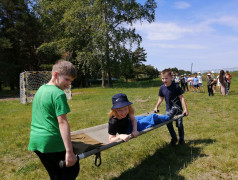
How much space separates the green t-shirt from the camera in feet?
6.88

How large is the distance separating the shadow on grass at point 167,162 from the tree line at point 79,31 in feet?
73.9

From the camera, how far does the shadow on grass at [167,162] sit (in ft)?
12.2

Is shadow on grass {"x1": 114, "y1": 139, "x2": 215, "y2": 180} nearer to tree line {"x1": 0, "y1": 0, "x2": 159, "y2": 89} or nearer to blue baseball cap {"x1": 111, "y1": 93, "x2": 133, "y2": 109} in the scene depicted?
blue baseball cap {"x1": 111, "y1": 93, "x2": 133, "y2": 109}

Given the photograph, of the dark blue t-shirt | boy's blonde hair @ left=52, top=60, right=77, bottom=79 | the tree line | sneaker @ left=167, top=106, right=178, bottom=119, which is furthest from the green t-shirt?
the tree line

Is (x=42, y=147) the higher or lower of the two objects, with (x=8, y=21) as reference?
lower

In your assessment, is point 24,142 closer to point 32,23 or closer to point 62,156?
point 62,156

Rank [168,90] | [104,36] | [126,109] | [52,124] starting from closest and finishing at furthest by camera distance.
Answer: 1. [52,124]
2. [126,109]
3. [168,90]
4. [104,36]

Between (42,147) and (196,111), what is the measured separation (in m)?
8.42

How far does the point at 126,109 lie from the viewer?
3420 millimetres

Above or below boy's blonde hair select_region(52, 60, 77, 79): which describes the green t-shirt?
below

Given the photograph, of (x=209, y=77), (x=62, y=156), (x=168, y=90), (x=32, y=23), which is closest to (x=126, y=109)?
(x=62, y=156)

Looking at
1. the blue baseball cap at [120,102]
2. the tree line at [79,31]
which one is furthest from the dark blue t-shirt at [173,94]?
the tree line at [79,31]

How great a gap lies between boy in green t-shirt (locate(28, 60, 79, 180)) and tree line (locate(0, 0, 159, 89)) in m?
24.3

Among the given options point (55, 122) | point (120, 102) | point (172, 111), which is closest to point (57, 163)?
point (55, 122)
